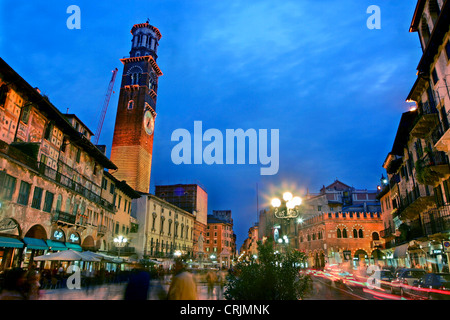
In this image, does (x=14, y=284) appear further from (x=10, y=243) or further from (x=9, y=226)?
(x=9, y=226)

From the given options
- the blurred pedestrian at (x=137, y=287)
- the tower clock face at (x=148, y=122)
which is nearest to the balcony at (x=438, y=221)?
the blurred pedestrian at (x=137, y=287)

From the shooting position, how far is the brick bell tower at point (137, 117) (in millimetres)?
62500

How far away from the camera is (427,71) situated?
19391 millimetres

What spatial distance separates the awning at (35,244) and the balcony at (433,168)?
2582 centimetres

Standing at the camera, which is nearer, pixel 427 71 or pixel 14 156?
pixel 14 156

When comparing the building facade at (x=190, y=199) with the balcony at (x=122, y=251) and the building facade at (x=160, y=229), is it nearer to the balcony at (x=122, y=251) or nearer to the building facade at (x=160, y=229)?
the building facade at (x=160, y=229)

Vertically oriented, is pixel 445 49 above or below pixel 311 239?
above

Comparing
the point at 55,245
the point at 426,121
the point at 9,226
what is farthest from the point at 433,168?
the point at 55,245

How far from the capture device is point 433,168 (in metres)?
18.4

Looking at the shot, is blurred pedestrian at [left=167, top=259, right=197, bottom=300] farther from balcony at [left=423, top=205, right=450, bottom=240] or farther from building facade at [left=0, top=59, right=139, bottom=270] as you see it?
balcony at [left=423, top=205, right=450, bottom=240]
